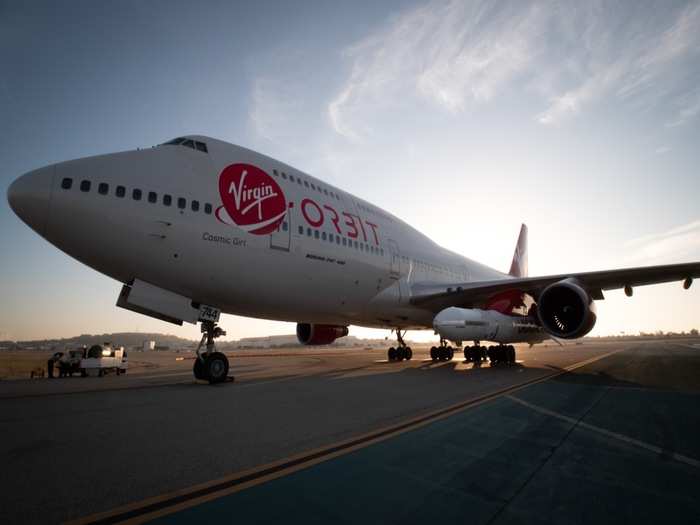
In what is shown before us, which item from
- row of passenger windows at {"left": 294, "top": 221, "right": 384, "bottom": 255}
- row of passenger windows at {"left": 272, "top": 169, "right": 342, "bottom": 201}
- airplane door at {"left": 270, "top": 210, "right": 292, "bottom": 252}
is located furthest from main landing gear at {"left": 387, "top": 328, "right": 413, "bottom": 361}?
airplane door at {"left": 270, "top": 210, "right": 292, "bottom": 252}

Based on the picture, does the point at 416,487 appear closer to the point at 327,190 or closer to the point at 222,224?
the point at 222,224

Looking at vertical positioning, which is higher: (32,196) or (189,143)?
(189,143)

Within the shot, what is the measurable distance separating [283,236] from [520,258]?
85.7 ft

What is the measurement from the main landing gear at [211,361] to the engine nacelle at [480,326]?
6.62 m

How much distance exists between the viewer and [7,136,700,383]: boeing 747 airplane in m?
7.57

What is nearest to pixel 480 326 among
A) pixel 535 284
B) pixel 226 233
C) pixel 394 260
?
pixel 535 284

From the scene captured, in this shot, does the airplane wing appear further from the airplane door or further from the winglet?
the winglet

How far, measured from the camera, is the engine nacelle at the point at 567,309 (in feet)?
36.8

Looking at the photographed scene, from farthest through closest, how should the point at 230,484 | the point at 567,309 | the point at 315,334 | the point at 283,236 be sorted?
the point at 315,334
the point at 567,309
the point at 283,236
the point at 230,484

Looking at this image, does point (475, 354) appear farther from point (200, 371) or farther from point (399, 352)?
point (200, 371)

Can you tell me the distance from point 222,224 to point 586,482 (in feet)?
26.8

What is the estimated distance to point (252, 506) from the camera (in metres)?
2.45

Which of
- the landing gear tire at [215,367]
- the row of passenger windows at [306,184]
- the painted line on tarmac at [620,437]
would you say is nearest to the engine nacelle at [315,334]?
the row of passenger windows at [306,184]

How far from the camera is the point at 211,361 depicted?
9.23m
